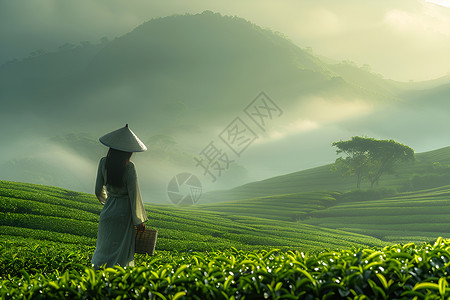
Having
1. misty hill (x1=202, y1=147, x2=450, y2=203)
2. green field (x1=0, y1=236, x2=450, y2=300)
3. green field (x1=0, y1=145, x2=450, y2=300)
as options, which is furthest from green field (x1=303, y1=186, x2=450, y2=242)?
green field (x1=0, y1=236, x2=450, y2=300)

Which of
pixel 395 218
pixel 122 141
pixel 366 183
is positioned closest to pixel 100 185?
pixel 122 141

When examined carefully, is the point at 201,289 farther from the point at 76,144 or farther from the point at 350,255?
the point at 76,144

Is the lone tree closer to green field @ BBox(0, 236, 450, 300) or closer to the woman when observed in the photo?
the woman

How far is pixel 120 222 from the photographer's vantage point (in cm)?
768

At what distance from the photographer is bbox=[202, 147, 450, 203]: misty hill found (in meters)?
59.9

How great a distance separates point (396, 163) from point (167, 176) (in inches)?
5123

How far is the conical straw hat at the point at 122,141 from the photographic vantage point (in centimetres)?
753

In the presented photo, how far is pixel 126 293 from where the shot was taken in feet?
13.3

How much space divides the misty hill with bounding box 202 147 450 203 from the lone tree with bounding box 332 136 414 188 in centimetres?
286

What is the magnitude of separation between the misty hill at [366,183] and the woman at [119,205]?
57133 millimetres

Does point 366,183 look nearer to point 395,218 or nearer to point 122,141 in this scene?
point 395,218

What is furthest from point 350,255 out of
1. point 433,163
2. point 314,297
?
point 433,163

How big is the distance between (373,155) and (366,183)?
13356mm

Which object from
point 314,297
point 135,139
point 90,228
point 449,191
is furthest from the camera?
point 449,191
